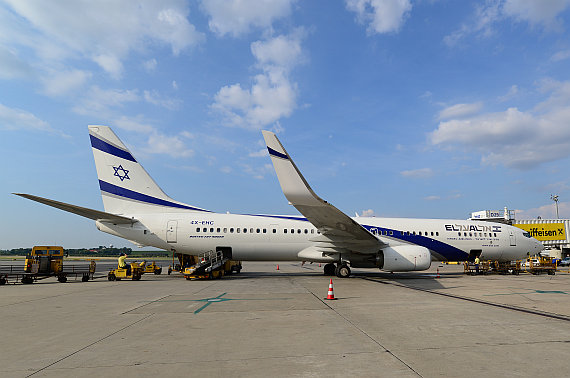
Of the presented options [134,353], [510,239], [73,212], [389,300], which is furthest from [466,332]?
[510,239]

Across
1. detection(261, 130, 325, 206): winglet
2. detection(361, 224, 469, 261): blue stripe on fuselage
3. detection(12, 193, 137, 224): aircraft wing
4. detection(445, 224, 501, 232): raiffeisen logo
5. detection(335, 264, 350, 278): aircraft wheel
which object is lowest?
detection(335, 264, 350, 278): aircraft wheel

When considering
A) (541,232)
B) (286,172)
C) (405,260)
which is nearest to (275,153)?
(286,172)

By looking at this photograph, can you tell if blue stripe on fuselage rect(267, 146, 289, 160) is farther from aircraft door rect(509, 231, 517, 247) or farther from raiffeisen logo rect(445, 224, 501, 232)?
Result: aircraft door rect(509, 231, 517, 247)

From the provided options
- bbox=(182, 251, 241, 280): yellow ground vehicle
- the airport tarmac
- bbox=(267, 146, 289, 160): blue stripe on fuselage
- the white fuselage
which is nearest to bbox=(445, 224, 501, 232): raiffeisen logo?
the white fuselage

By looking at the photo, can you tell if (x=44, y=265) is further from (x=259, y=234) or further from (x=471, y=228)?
(x=471, y=228)

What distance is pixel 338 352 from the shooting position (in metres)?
4.90

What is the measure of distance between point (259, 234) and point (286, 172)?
24.3 feet

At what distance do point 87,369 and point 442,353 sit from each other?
15.8 feet

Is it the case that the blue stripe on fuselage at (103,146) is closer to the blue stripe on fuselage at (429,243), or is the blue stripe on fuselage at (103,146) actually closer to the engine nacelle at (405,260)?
the blue stripe on fuselage at (429,243)

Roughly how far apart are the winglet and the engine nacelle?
6.17 meters

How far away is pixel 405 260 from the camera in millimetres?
16516

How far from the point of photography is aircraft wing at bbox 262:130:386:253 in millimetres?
12773

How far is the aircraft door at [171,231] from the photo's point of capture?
18.6m

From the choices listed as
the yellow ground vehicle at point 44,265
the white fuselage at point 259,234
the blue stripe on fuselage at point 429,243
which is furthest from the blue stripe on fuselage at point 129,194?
the blue stripe on fuselage at point 429,243
